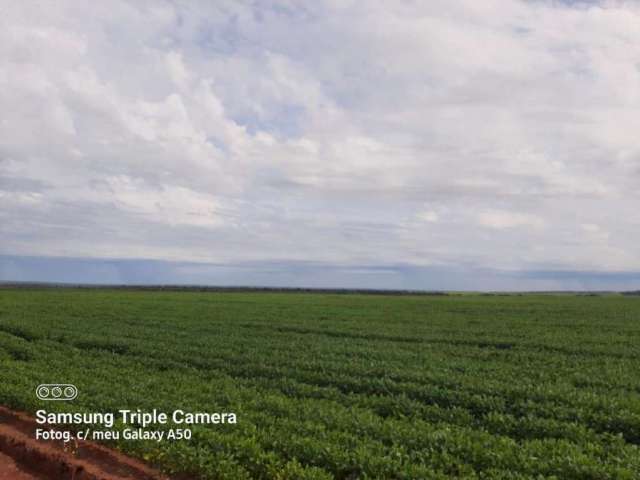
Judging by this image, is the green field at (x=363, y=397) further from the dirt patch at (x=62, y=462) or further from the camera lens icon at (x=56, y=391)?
the dirt patch at (x=62, y=462)

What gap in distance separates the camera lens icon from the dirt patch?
1.72 meters

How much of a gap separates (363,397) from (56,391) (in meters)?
7.35

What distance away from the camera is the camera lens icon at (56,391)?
40.9ft

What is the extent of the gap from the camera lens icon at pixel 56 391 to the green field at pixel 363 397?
283 millimetres

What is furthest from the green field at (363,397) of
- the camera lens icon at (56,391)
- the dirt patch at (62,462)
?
the dirt patch at (62,462)

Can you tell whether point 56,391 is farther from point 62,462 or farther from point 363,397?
point 363,397

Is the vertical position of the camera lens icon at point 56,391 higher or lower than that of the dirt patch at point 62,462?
higher

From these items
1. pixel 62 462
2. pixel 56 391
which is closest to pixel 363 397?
pixel 62 462

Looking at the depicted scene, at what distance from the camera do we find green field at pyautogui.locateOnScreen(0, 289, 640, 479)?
340 inches

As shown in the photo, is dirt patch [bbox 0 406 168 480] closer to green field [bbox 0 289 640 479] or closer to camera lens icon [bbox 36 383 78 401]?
green field [bbox 0 289 640 479]

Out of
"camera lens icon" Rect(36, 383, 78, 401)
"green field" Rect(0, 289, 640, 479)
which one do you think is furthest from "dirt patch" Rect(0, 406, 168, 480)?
"camera lens icon" Rect(36, 383, 78, 401)

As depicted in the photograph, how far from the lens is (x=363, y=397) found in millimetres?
13016

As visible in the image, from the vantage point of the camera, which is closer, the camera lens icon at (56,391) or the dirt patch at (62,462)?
the dirt patch at (62,462)

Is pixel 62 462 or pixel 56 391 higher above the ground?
pixel 56 391
